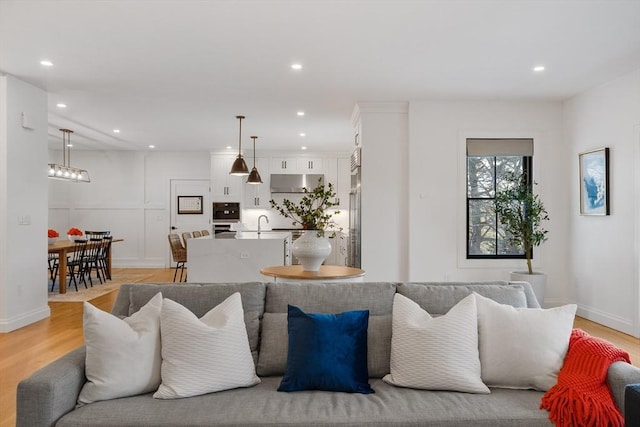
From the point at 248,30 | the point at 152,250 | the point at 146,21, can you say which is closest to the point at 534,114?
the point at 248,30

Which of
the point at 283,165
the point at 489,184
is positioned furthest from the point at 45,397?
the point at 283,165

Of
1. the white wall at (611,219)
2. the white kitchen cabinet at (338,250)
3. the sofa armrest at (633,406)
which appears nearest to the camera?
the sofa armrest at (633,406)

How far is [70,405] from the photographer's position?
1.85 meters

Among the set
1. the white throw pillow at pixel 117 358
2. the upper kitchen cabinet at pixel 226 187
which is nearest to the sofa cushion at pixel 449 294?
the white throw pillow at pixel 117 358

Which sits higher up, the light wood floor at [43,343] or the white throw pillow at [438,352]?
the white throw pillow at [438,352]

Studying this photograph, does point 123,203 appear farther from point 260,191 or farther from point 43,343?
point 43,343

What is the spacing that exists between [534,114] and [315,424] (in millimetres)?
5568

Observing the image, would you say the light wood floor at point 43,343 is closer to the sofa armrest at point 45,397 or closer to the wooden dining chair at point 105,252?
the sofa armrest at point 45,397

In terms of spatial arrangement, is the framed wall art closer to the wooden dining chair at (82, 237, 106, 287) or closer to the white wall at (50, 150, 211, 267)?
the white wall at (50, 150, 211, 267)

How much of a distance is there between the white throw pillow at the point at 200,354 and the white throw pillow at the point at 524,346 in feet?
3.58

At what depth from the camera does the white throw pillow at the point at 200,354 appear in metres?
1.98

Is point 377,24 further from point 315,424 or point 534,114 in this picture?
point 534,114

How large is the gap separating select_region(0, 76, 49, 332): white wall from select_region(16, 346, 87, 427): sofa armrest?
3.81 meters

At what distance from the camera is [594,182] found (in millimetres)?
5387
